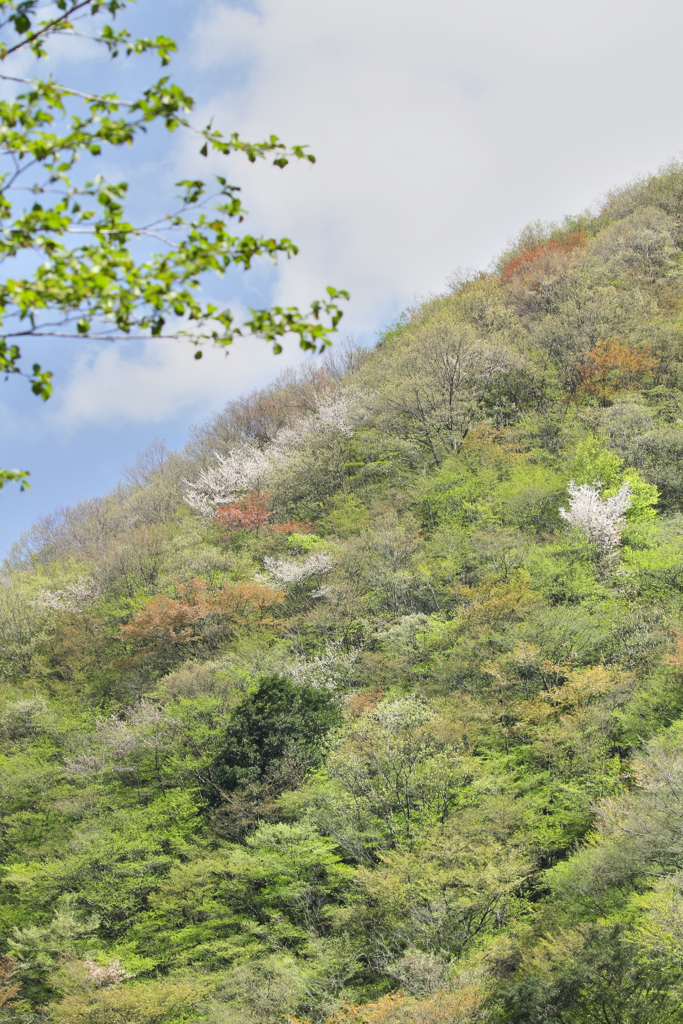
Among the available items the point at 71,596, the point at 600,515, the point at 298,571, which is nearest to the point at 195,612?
the point at 298,571

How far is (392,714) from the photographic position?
693 inches

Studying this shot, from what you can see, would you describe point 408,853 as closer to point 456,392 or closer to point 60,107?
point 60,107

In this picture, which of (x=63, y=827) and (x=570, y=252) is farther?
(x=570, y=252)

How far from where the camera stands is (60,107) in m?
3.64

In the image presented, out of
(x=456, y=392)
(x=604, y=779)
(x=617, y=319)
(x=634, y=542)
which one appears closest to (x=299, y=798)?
(x=604, y=779)

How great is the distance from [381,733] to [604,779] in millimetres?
5453

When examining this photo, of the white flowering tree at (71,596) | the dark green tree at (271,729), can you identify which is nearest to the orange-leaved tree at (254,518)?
the white flowering tree at (71,596)

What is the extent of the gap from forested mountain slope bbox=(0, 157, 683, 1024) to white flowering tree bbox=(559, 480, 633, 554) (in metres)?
0.09

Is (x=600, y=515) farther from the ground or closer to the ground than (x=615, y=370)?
closer to the ground

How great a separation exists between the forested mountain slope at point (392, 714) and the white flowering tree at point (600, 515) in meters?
0.09

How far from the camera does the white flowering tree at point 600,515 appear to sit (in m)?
24.9

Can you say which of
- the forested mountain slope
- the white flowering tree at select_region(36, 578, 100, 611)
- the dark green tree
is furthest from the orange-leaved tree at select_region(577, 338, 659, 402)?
the white flowering tree at select_region(36, 578, 100, 611)

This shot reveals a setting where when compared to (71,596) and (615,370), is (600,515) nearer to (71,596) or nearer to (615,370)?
(615,370)

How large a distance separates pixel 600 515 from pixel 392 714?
41.1 feet
